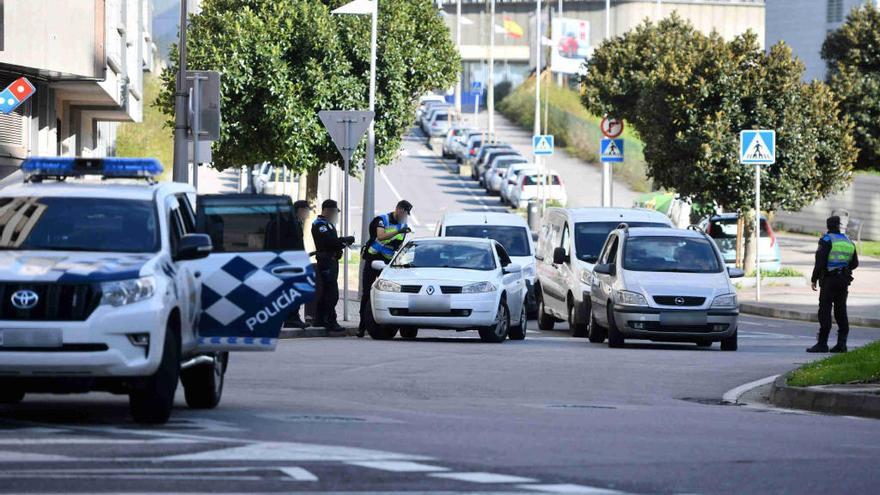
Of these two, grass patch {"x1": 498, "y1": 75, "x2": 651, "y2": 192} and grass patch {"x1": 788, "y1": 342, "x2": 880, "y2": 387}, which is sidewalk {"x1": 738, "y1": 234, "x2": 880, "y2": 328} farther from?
grass patch {"x1": 498, "y1": 75, "x2": 651, "y2": 192}

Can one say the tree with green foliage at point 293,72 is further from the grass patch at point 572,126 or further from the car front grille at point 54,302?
the grass patch at point 572,126

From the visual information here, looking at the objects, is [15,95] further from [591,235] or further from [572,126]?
[572,126]

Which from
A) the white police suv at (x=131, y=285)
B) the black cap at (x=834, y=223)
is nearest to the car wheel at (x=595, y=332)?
the black cap at (x=834, y=223)

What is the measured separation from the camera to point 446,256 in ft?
87.0

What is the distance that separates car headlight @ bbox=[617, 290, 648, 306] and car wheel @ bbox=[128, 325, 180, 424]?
40.4 ft

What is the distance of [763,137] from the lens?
36062 mm

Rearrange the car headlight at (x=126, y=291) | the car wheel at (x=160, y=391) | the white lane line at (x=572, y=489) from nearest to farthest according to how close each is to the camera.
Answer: the white lane line at (x=572, y=489) < the car headlight at (x=126, y=291) < the car wheel at (x=160, y=391)

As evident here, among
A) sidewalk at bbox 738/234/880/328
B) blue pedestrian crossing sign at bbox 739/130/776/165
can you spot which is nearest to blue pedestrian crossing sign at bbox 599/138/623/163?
sidewalk at bbox 738/234/880/328

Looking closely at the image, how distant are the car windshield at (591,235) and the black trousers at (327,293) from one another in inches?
168

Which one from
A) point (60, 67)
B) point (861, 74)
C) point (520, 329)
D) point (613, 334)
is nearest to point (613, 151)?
point (60, 67)

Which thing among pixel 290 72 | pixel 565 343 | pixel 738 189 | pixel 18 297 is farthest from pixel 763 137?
pixel 18 297

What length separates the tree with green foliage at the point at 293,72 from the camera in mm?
46625

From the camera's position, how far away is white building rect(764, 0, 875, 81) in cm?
8388

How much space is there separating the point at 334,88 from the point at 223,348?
32.8m
